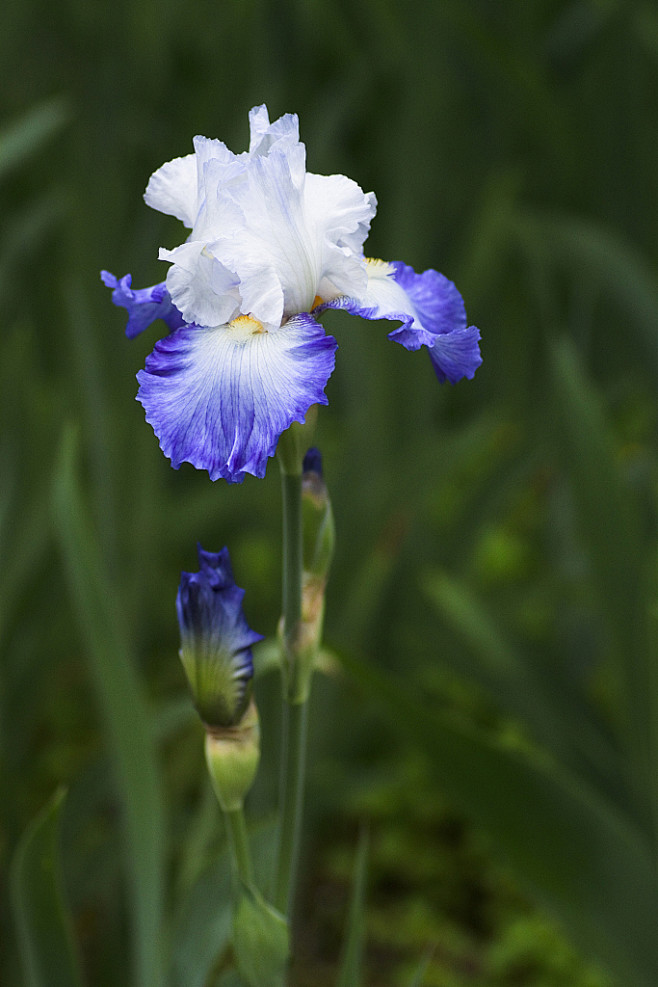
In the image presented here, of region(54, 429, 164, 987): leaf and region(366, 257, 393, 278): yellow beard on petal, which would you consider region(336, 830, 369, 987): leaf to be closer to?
region(54, 429, 164, 987): leaf

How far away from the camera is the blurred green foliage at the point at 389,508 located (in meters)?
0.77

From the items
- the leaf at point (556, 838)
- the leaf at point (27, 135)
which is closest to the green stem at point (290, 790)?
the leaf at point (556, 838)

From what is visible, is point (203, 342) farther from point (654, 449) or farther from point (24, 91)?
point (24, 91)

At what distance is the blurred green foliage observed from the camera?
2.53ft

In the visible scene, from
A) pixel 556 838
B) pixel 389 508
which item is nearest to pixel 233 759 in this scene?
pixel 556 838

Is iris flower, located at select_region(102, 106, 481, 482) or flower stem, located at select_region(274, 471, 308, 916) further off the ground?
iris flower, located at select_region(102, 106, 481, 482)

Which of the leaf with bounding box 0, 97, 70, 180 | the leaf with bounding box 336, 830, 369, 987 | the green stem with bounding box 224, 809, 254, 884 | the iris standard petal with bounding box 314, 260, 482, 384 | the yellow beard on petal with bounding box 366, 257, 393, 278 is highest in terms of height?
the leaf with bounding box 0, 97, 70, 180

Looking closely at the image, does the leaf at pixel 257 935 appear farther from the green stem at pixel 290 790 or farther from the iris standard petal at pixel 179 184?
the iris standard petal at pixel 179 184

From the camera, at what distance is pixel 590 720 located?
1.06 m

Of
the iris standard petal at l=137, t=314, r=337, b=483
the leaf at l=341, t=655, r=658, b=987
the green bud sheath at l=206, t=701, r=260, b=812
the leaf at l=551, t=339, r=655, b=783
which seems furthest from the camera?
the leaf at l=551, t=339, r=655, b=783

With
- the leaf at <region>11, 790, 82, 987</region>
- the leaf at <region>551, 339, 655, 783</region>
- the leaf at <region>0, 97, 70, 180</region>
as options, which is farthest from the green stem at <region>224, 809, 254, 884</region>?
the leaf at <region>0, 97, 70, 180</region>

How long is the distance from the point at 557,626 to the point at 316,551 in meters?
0.96

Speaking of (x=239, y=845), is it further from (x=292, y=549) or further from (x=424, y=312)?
(x=424, y=312)

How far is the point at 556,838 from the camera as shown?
2.51 ft
